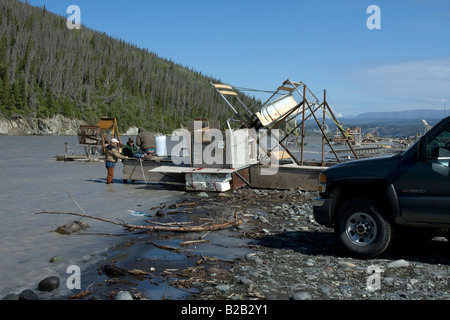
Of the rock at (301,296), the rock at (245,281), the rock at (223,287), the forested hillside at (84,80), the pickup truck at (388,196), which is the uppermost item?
the forested hillside at (84,80)

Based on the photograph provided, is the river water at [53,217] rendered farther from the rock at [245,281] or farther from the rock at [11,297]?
the rock at [245,281]

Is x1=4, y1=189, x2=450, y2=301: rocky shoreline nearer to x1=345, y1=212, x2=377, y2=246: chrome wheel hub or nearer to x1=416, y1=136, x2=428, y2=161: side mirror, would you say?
x1=345, y1=212, x2=377, y2=246: chrome wheel hub

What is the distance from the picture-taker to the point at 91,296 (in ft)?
21.2

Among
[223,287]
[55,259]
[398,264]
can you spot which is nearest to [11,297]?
[55,259]

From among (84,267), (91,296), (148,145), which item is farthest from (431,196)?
(148,145)

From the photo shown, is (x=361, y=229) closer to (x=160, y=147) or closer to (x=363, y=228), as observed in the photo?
(x=363, y=228)

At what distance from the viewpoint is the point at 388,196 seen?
7652 millimetres

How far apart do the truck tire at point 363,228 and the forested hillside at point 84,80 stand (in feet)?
379

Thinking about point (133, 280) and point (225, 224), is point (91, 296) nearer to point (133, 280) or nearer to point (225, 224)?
point (133, 280)

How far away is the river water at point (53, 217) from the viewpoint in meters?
8.12

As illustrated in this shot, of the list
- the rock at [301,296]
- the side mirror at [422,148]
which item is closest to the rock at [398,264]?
the side mirror at [422,148]

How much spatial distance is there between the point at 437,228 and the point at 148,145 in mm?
16041

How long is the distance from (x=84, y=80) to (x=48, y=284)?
15594 cm

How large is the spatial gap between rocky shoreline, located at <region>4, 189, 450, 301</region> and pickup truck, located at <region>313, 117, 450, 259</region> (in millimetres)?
488
